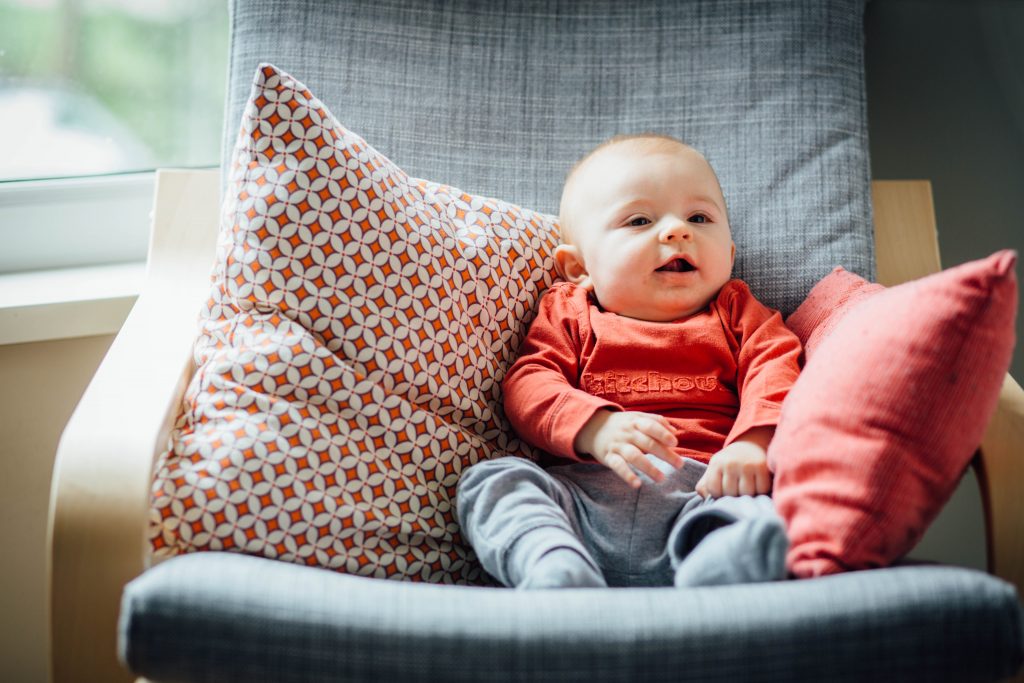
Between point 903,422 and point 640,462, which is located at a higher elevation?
point 903,422

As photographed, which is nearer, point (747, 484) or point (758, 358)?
point (747, 484)

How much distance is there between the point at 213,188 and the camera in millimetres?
1270

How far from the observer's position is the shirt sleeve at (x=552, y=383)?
1005 millimetres

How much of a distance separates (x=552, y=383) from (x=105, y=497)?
473 millimetres

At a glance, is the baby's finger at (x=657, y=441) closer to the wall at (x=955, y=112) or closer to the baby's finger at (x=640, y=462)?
the baby's finger at (x=640, y=462)

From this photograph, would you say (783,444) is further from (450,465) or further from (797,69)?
(797,69)

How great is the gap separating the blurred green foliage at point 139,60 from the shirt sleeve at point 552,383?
819mm

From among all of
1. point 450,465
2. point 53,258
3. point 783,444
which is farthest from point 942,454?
point 53,258

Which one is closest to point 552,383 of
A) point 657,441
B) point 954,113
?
point 657,441

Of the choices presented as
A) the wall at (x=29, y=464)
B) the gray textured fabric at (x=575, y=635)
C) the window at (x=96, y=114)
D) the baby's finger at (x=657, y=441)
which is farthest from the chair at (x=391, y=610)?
the window at (x=96, y=114)

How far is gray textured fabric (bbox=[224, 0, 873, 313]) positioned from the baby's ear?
0.12 metres

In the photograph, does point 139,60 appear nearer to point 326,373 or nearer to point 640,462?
point 326,373

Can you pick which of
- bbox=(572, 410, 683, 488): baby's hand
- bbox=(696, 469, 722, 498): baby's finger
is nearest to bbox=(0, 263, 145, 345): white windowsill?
bbox=(572, 410, 683, 488): baby's hand

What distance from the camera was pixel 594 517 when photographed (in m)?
0.98
